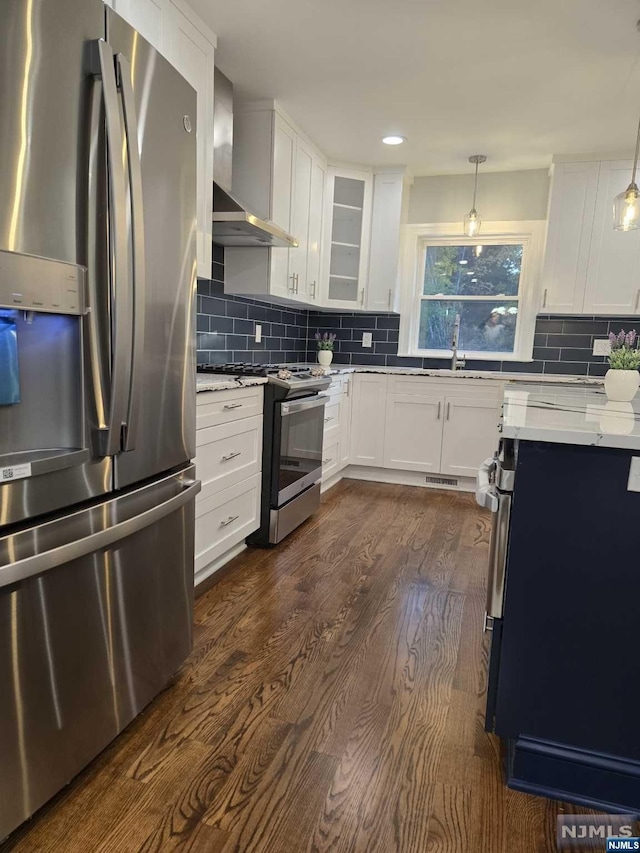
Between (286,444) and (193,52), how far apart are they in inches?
71.5

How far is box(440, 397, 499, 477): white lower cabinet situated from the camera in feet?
12.9

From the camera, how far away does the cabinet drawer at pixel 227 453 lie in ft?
6.98

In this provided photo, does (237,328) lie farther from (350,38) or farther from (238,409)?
(350,38)

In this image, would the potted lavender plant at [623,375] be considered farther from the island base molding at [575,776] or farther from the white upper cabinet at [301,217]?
the white upper cabinet at [301,217]

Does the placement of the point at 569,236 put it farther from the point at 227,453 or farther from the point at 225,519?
the point at 225,519

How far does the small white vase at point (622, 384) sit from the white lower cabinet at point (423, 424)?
184 centimetres

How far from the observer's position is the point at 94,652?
49.0 inches

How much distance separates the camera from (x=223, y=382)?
7.25ft

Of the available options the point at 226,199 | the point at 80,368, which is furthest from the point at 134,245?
the point at 226,199

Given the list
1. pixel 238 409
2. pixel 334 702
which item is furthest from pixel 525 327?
pixel 334 702

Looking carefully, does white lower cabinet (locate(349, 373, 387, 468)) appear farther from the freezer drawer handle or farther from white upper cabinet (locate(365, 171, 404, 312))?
the freezer drawer handle

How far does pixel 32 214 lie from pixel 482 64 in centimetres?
249

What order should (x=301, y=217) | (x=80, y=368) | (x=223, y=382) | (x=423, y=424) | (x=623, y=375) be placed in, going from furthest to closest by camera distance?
(x=423, y=424)
(x=301, y=217)
(x=223, y=382)
(x=623, y=375)
(x=80, y=368)

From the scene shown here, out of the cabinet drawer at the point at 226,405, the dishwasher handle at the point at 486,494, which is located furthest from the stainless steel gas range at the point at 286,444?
the dishwasher handle at the point at 486,494
